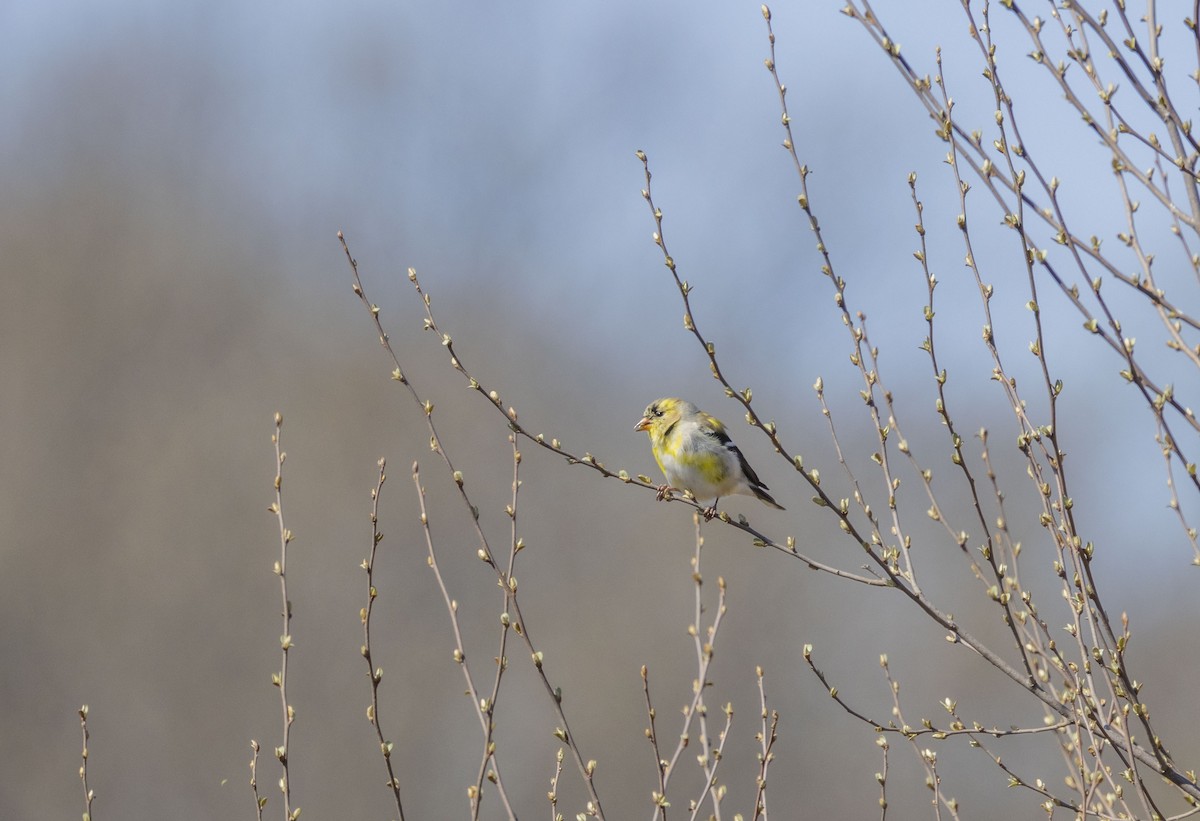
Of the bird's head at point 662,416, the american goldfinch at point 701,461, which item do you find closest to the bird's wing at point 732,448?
the american goldfinch at point 701,461

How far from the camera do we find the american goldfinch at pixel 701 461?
6465 millimetres

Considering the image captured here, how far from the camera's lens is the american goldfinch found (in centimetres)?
646

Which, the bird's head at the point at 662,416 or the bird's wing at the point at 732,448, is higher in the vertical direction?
the bird's head at the point at 662,416

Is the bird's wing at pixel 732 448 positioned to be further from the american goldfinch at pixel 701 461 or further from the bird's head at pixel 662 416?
the bird's head at pixel 662 416

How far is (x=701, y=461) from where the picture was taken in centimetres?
645

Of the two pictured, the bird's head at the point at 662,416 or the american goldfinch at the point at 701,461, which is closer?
the american goldfinch at the point at 701,461

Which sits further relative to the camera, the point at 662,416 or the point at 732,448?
the point at 662,416

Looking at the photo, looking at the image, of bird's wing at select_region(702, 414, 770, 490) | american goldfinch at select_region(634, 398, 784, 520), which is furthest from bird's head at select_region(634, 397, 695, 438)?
bird's wing at select_region(702, 414, 770, 490)

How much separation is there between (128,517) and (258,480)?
2750 millimetres

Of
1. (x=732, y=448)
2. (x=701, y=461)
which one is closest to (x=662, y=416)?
(x=732, y=448)

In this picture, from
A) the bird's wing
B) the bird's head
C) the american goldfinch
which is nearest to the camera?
the american goldfinch

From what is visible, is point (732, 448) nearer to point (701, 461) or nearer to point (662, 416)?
point (701, 461)

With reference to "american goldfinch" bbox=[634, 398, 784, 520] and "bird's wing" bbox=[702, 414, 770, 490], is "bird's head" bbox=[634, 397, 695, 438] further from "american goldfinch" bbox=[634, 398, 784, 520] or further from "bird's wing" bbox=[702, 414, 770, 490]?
"bird's wing" bbox=[702, 414, 770, 490]

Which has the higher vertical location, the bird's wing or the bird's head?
the bird's head
